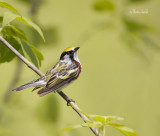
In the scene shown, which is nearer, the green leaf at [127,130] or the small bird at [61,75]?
the green leaf at [127,130]

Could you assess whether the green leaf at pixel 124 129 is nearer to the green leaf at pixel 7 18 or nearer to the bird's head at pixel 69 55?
the green leaf at pixel 7 18

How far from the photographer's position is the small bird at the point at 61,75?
5.87 ft

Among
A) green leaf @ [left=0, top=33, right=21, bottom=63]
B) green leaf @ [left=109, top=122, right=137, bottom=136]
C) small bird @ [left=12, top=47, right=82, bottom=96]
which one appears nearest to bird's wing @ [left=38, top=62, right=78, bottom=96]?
small bird @ [left=12, top=47, right=82, bottom=96]

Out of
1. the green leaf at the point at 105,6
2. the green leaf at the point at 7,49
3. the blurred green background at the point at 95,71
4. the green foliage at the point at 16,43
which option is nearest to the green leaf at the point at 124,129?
the green foliage at the point at 16,43

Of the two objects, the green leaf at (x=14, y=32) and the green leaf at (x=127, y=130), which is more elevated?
the green leaf at (x=14, y=32)

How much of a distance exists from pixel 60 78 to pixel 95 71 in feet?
8.74

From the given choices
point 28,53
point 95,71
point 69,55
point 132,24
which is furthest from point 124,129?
point 95,71

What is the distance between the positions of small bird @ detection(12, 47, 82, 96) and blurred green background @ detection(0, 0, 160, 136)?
0.06 meters

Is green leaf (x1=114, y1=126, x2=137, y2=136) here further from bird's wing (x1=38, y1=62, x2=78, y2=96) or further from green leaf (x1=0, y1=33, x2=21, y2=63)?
bird's wing (x1=38, y1=62, x2=78, y2=96)

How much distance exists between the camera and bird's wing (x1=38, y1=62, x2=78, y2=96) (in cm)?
176

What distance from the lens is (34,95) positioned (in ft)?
12.4

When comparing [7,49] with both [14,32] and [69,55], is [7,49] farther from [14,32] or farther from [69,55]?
[69,55]

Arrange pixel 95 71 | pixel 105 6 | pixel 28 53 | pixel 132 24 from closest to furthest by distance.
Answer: pixel 28 53 → pixel 132 24 → pixel 105 6 → pixel 95 71

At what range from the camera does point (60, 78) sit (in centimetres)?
196
